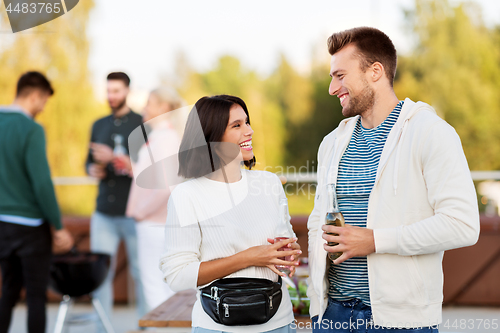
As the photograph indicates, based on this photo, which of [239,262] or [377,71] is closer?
[239,262]

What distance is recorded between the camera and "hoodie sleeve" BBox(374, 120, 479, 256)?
3.78ft

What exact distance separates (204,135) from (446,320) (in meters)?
2.64

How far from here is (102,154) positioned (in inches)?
112

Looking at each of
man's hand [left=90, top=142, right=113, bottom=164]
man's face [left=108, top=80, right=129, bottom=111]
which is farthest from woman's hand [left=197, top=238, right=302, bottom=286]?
man's face [left=108, top=80, right=129, bottom=111]

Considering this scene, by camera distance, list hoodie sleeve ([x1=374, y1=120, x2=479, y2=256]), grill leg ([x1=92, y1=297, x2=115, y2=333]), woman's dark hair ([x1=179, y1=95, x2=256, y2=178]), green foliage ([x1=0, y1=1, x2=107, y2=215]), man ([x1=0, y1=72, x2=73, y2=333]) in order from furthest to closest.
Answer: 1. green foliage ([x1=0, y1=1, x2=107, y2=215])
2. grill leg ([x1=92, y1=297, x2=115, y2=333])
3. man ([x1=0, y1=72, x2=73, y2=333])
4. woman's dark hair ([x1=179, y1=95, x2=256, y2=178])
5. hoodie sleeve ([x1=374, y1=120, x2=479, y2=256])

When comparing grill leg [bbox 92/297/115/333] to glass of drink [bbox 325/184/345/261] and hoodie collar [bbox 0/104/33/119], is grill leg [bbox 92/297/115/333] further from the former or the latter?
glass of drink [bbox 325/184/345/261]

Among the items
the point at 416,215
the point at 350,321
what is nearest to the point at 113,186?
the point at 350,321

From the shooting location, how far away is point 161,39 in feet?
50.6

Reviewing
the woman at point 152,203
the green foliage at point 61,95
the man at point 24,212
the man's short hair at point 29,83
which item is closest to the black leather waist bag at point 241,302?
the woman at point 152,203

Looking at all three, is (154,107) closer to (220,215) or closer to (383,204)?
(220,215)

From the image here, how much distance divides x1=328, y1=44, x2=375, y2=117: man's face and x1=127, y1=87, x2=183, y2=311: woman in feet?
4.23

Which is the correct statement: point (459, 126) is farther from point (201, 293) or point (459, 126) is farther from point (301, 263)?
point (201, 293)

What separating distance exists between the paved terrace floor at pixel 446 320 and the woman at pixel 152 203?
0.64m

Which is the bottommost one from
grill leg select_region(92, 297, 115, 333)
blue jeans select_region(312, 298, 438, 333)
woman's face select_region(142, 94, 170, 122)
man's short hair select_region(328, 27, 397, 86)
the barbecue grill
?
grill leg select_region(92, 297, 115, 333)
